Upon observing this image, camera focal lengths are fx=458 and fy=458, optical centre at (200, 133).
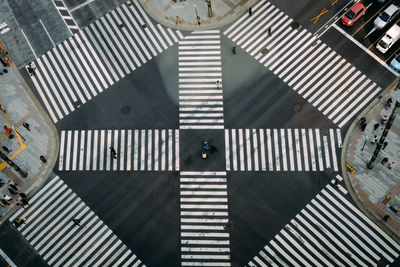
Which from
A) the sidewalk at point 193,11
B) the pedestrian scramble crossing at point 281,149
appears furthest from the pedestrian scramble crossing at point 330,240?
the sidewalk at point 193,11

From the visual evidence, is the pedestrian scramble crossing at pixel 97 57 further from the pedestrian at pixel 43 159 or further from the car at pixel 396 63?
the car at pixel 396 63

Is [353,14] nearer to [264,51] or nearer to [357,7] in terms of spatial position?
[357,7]

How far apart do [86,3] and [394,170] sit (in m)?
44.0

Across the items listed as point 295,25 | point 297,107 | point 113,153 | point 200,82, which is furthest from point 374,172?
point 113,153

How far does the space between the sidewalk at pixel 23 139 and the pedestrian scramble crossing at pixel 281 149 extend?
2133cm

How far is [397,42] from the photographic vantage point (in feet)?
187

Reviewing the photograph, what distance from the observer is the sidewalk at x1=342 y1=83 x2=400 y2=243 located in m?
49.3

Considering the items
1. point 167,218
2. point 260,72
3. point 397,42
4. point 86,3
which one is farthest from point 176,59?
point 397,42

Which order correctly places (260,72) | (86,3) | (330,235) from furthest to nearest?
(86,3) → (260,72) → (330,235)

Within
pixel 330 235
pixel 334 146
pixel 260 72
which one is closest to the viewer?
pixel 330 235

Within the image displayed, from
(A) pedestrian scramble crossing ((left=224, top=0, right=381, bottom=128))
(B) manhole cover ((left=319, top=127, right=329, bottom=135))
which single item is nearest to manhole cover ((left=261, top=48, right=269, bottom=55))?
(A) pedestrian scramble crossing ((left=224, top=0, right=381, bottom=128))

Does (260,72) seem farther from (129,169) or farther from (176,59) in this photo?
(129,169)

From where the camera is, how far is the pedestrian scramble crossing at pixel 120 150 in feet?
173

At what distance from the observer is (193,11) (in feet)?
198
